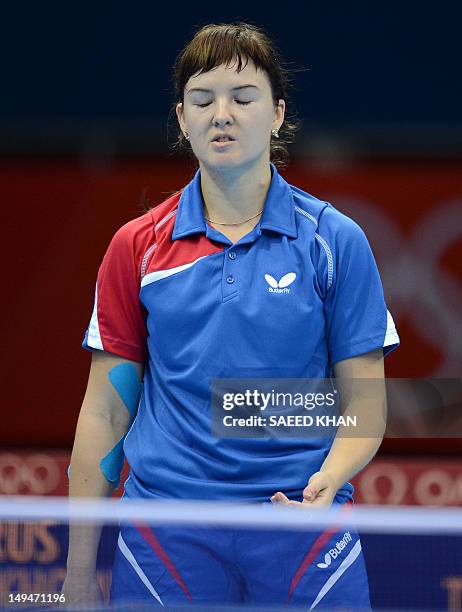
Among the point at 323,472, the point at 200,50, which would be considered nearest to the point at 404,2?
the point at 200,50

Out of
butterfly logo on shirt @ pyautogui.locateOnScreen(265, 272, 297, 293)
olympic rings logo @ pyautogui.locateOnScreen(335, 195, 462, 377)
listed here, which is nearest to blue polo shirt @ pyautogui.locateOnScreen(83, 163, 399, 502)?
butterfly logo on shirt @ pyautogui.locateOnScreen(265, 272, 297, 293)

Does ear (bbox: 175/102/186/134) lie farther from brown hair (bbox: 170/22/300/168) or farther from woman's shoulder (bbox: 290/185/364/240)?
woman's shoulder (bbox: 290/185/364/240)

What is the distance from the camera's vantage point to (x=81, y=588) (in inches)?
72.1

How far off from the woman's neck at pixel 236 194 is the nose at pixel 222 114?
0.10 metres

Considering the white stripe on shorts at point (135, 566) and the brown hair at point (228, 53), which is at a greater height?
the brown hair at point (228, 53)

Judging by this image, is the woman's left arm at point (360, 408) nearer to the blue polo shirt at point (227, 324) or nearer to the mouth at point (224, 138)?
the blue polo shirt at point (227, 324)

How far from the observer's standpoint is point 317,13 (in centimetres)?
514

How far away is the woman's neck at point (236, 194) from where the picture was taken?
204 centimetres

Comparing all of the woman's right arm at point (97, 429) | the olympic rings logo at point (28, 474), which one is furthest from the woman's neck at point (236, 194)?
the olympic rings logo at point (28, 474)

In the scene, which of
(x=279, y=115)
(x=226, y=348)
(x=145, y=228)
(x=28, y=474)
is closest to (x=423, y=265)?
(x=28, y=474)

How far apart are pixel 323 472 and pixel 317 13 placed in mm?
3648

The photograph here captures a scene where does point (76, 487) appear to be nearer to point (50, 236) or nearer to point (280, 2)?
point (50, 236)

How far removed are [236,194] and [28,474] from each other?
309 cm

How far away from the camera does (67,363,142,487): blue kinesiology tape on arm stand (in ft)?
6.67
